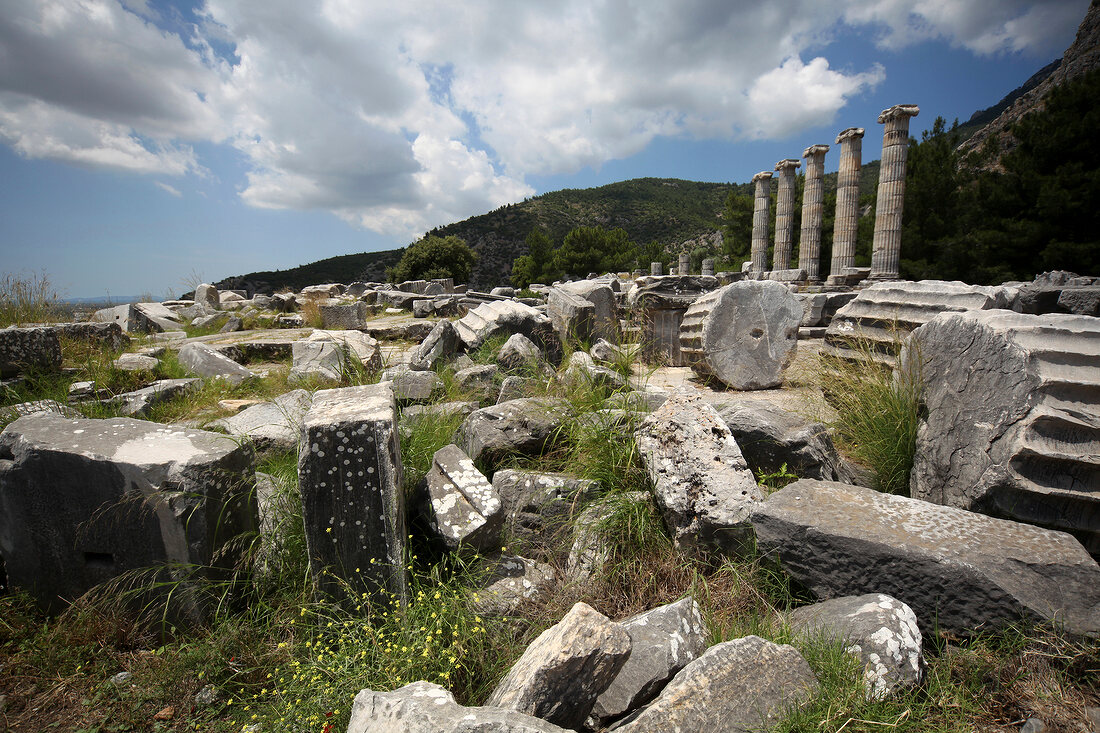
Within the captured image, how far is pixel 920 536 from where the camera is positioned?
237 centimetres

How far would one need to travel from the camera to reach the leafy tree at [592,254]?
3578cm

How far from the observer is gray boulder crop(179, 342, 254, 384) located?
20.3 feet

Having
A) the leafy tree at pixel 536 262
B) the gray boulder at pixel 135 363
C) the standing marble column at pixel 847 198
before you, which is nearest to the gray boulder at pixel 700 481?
the gray boulder at pixel 135 363

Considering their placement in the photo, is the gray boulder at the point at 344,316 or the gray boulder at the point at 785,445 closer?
the gray boulder at the point at 785,445

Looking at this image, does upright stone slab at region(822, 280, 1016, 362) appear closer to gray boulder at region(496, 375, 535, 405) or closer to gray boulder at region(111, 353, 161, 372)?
gray boulder at region(496, 375, 535, 405)

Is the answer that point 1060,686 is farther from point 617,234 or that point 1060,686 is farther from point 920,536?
point 617,234

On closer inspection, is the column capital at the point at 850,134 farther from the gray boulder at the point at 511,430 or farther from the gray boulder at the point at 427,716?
the gray boulder at the point at 427,716

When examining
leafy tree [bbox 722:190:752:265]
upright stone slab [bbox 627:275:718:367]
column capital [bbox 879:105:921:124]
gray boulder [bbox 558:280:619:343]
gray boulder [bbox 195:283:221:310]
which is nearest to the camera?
gray boulder [bbox 558:280:619:343]

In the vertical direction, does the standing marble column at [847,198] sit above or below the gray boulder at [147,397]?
above

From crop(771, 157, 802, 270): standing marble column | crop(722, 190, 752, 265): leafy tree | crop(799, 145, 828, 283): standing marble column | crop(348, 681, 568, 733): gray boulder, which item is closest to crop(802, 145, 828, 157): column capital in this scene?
crop(799, 145, 828, 283): standing marble column

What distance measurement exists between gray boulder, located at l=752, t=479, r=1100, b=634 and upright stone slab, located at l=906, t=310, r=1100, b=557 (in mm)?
262

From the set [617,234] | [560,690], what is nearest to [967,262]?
[560,690]

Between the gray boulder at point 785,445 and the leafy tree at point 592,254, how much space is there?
3308cm

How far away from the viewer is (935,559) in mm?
2223
